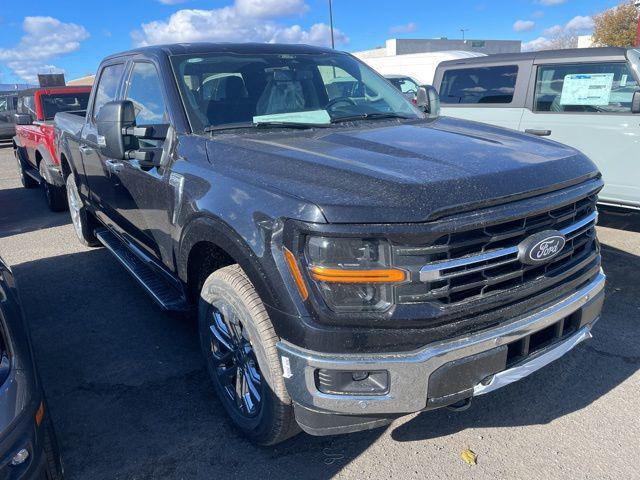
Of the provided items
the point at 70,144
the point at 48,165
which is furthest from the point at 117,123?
the point at 48,165

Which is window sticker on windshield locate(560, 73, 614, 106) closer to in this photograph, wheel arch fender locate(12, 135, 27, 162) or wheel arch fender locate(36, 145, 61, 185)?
wheel arch fender locate(36, 145, 61, 185)

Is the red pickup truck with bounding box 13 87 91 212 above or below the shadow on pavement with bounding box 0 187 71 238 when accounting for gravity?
above

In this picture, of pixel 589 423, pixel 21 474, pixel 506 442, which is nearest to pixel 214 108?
pixel 21 474

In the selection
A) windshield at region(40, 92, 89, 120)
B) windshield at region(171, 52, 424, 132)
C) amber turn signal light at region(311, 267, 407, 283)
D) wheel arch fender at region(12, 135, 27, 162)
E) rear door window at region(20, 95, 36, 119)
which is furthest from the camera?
wheel arch fender at region(12, 135, 27, 162)

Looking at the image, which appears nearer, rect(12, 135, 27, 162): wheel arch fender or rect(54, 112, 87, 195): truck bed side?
rect(54, 112, 87, 195): truck bed side

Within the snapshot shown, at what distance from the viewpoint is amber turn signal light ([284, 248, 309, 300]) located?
6.73ft

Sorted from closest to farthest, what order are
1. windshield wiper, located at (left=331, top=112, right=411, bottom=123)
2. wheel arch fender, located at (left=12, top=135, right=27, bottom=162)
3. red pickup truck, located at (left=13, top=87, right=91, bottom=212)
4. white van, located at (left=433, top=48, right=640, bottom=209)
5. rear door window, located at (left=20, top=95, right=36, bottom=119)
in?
1. windshield wiper, located at (left=331, top=112, right=411, bottom=123)
2. white van, located at (left=433, top=48, right=640, bottom=209)
3. red pickup truck, located at (left=13, top=87, right=91, bottom=212)
4. rear door window, located at (left=20, top=95, right=36, bottom=119)
5. wheel arch fender, located at (left=12, top=135, right=27, bottom=162)

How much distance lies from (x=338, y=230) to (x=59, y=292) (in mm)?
3870

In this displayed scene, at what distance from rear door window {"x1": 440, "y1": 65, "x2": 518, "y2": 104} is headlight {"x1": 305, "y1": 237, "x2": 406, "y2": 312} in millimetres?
5530

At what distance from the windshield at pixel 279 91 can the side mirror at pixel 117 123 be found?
1.09 feet

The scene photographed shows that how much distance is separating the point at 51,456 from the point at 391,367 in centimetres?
143

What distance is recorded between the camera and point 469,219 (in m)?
2.04

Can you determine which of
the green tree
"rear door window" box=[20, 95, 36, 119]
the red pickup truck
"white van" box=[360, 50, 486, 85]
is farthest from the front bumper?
the green tree

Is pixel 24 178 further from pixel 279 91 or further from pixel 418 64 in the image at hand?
pixel 418 64
